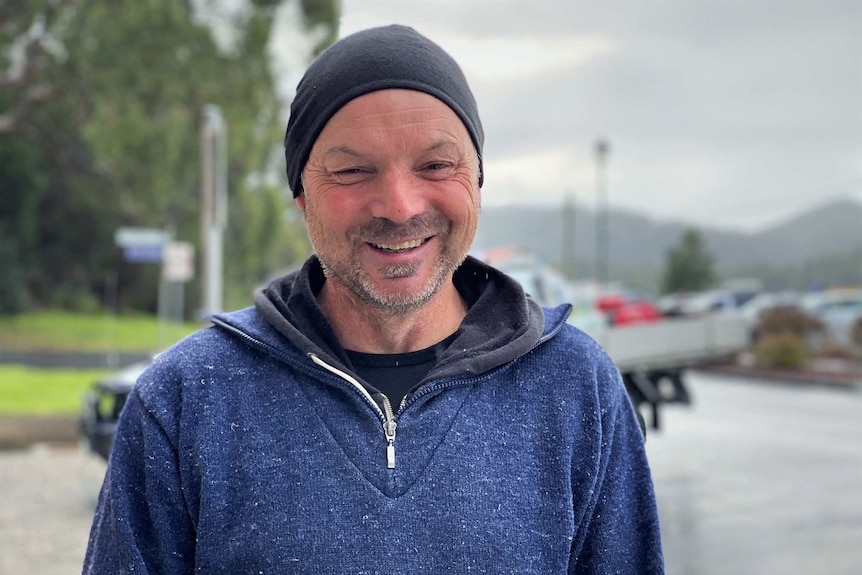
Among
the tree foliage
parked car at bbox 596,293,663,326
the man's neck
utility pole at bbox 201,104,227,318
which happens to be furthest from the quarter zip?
the tree foliage

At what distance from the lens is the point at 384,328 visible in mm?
1932

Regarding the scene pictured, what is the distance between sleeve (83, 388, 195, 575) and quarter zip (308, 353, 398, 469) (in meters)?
0.29

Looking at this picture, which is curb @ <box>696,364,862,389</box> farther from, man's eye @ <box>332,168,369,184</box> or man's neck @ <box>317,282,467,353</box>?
man's eye @ <box>332,168,369,184</box>

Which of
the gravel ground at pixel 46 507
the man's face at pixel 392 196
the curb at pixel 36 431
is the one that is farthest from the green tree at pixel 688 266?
the man's face at pixel 392 196

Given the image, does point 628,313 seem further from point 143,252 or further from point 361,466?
point 361,466

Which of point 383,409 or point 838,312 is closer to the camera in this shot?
point 383,409

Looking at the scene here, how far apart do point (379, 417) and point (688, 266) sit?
54550 millimetres

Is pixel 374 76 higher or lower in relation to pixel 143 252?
lower

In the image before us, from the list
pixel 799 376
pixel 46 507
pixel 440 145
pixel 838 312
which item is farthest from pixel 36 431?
pixel 838 312

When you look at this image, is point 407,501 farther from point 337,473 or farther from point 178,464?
point 178,464

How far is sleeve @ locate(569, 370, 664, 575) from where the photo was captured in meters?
1.89

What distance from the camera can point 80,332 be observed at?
38.9 meters

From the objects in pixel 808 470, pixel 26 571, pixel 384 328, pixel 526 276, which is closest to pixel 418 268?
pixel 384 328

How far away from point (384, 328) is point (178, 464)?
44cm
